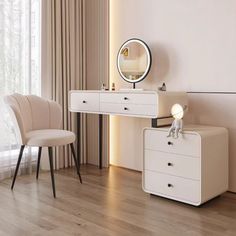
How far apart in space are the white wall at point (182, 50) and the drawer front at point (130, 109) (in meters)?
0.49

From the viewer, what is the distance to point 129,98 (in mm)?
2932

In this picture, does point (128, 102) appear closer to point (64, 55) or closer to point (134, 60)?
point (134, 60)

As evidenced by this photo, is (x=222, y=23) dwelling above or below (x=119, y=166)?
above

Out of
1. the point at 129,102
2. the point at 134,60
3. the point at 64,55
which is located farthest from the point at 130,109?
the point at 64,55

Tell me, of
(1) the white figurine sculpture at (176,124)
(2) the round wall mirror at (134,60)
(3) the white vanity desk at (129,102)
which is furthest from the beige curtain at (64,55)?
(1) the white figurine sculpture at (176,124)

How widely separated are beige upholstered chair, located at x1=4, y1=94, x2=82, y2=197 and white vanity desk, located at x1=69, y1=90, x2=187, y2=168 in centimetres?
23

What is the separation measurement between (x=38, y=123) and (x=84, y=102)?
1.50 feet

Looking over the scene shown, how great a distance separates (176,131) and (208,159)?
287mm

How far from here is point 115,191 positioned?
2.90 metres

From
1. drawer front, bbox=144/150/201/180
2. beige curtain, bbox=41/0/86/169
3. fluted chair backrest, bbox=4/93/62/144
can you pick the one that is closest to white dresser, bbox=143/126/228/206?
drawer front, bbox=144/150/201/180

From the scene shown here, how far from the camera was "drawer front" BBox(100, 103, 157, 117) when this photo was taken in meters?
2.76

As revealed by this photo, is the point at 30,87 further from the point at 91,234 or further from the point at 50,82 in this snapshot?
the point at 91,234

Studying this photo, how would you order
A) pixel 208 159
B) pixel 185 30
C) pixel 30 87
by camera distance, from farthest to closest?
pixel 30 87 < pixel 185 30 < pixel 208 159

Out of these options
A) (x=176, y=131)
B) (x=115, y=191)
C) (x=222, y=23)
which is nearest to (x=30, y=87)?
(x=115, y=191)
